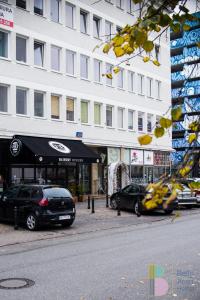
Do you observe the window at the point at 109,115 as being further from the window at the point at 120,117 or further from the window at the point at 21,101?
the window at the point at 21,101

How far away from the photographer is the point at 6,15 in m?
27.4

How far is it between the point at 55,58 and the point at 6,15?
5031 millimetres

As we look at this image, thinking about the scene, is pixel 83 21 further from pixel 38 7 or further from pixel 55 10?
pixel 38 7

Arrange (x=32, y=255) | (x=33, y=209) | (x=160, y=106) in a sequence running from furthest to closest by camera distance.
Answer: (x=160, y=106)
(x=33, y=209)
(x=32, y=255)

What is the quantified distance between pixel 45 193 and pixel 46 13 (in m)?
17.0

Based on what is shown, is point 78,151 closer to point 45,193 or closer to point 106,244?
point 45,193

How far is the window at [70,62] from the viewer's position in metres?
32.4

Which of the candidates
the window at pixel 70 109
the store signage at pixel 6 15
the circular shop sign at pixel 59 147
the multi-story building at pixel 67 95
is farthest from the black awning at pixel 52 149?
the store signage at pixel 6 15

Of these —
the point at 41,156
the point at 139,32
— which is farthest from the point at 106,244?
the point at 41,156

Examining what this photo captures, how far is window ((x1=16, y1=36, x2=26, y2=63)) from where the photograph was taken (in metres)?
28.7

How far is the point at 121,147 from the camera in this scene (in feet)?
123

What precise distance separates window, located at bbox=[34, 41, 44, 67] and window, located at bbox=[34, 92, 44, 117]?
6.18 feet

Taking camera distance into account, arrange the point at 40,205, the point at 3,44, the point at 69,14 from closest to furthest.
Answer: the point at 40,205
the point at 3,44
the point at 69,14

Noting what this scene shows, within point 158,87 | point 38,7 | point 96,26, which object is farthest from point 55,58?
point 158,87
